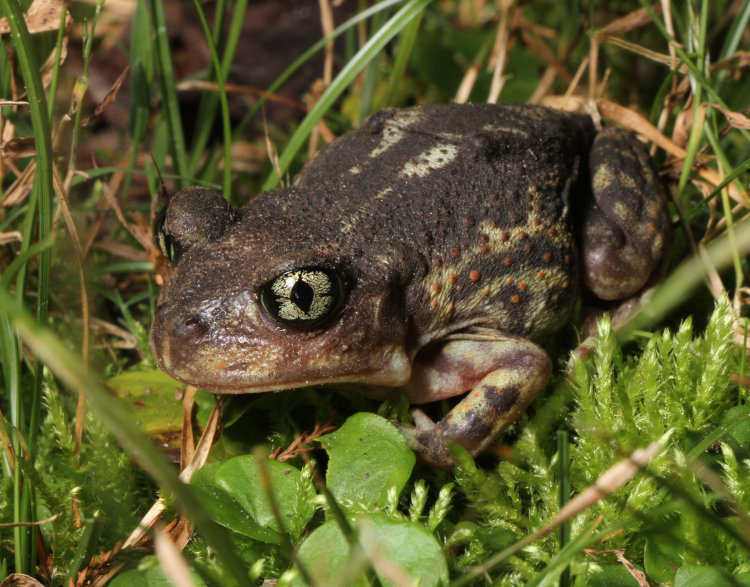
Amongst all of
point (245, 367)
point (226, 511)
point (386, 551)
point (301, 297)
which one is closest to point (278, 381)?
point (245, 367)

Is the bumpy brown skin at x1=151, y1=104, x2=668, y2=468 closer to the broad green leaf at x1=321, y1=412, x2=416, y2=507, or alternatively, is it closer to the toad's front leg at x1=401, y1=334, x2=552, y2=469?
the toad's front leg at x1=401, y1=334, x2=552, y2=469

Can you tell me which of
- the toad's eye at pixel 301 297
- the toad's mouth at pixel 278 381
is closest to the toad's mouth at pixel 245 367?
the toad's mouth at pixel 278 381

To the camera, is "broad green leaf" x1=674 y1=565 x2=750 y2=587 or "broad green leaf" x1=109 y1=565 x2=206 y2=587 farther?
"broad green leaf" x1=109 y1=565 x2=206 y2=587

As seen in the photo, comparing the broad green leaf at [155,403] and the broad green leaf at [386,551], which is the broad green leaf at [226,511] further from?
the broad green leaf at [155,403]

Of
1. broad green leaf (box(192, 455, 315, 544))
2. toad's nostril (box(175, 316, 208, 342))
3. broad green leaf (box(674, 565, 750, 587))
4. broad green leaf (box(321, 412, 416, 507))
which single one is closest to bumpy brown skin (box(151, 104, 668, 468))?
toad's nostril (box(175, 316, 208, 342))

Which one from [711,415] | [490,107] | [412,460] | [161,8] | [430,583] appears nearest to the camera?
[430,583]

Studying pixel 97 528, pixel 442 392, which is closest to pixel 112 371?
pixel 97 528

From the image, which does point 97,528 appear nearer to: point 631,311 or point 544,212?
point 544,212

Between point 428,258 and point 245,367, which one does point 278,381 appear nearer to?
point 245,367
